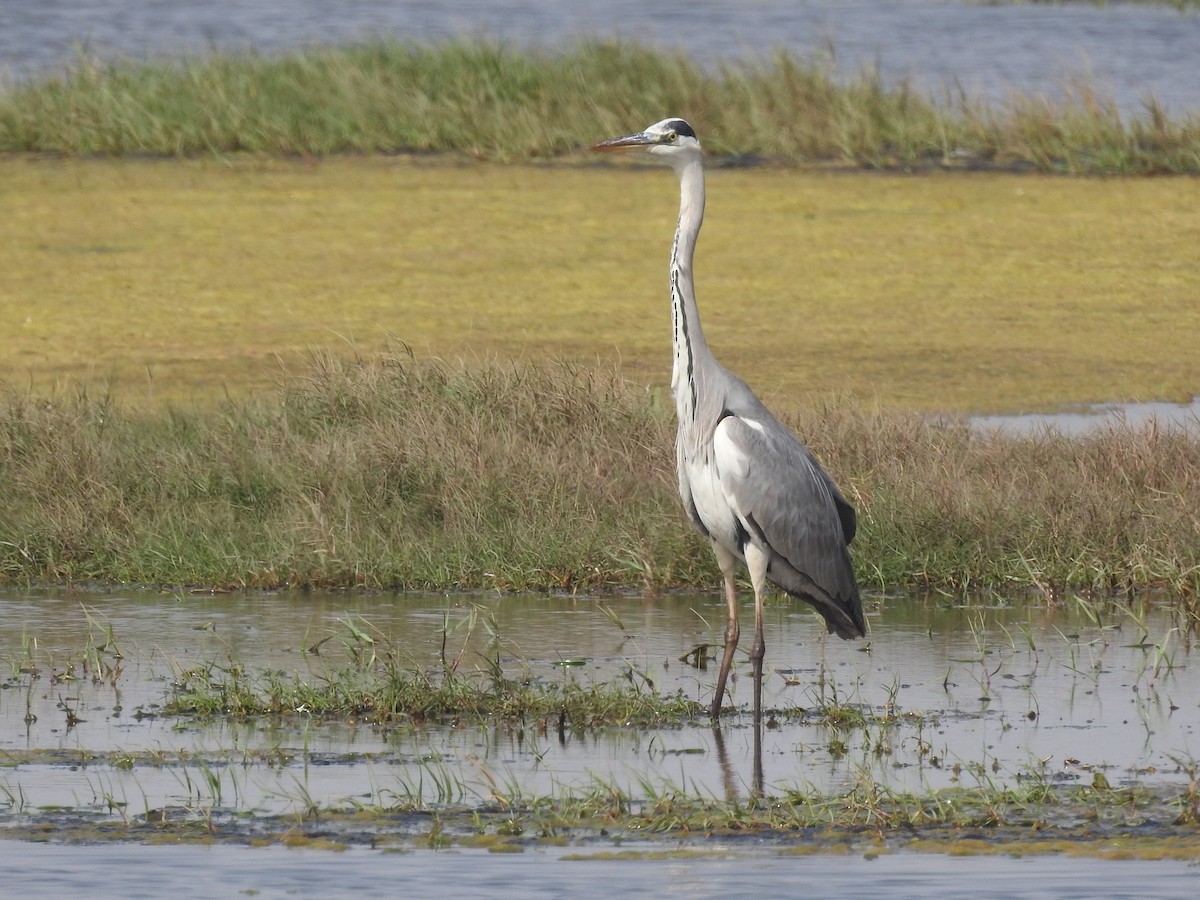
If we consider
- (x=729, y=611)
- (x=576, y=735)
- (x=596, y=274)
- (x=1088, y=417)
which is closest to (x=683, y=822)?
(x=576, y=735)

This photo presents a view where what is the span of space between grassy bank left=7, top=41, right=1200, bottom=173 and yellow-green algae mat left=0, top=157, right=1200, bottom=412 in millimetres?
413

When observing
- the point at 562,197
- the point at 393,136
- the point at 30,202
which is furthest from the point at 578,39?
the point at 30,202

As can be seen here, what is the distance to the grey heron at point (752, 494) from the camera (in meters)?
6.87

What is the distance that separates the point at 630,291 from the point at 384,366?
17.6 feet

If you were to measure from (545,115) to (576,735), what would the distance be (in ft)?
46.7

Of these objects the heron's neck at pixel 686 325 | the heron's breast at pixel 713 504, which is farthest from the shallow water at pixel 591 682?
the heron's neck at pixel 686 325

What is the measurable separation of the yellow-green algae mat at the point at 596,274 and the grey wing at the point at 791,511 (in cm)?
488

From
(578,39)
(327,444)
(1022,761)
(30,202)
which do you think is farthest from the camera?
(578,39)

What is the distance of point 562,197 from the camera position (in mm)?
18438

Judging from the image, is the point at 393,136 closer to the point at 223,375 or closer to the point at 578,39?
the point at 578,39

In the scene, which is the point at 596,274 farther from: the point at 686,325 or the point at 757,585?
the point at 757,585

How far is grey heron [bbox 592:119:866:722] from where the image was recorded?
6.87 metres

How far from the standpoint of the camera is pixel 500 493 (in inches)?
356

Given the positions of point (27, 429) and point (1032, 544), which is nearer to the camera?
point (1032, 544)
